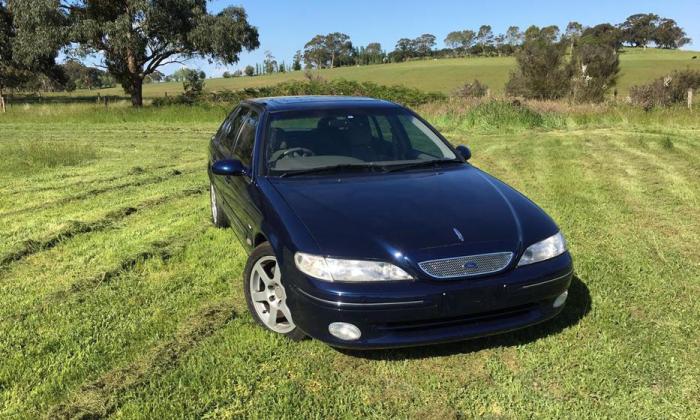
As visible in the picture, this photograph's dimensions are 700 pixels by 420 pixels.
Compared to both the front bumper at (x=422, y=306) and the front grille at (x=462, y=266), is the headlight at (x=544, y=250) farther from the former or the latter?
the front grille at (x=462, y=266)

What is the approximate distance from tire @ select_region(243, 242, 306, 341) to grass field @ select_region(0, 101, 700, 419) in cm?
9

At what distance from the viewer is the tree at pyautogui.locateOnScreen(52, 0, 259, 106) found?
28594 mm

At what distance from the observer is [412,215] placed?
10.8 feet

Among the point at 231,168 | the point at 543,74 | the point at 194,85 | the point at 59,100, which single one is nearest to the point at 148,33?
the point at 194,85

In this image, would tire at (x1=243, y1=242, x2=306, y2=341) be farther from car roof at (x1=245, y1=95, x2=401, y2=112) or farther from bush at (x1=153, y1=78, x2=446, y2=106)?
bush at (x1=153, y1=78, x2=446, y2=106)

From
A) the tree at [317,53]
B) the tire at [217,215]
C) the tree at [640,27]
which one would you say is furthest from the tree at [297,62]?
the tire at [217,215]

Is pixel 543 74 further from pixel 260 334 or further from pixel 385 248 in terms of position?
pixel 385 248

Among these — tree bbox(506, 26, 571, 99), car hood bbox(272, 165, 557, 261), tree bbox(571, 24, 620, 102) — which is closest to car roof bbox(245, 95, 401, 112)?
car hood bbox(272, 165, 557, 261)

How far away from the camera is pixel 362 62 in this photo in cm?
13825

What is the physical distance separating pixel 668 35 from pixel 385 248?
456 ft

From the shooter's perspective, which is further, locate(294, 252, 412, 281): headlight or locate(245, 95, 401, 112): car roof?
locate(245, 95, 401, 112): car roof

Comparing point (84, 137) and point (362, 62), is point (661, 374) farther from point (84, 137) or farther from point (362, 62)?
point (362, 62)

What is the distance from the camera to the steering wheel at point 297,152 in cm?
425

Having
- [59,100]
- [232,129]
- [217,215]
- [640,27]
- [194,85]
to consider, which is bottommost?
[217,215]
